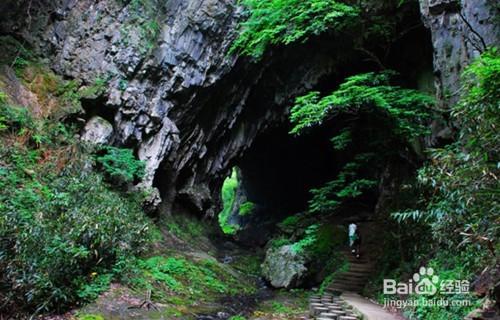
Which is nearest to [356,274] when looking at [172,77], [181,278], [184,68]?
[181,278]

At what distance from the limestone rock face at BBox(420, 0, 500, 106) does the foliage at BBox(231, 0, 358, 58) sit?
2.74 meters

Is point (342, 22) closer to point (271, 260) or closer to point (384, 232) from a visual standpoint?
point (384, 232)

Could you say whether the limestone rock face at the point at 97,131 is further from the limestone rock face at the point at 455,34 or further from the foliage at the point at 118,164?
the limestone rock face at the point at 455,34

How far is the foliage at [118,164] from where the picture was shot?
10668 millimetres

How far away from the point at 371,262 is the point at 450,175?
6452 millimetres

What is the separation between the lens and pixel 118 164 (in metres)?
11.0

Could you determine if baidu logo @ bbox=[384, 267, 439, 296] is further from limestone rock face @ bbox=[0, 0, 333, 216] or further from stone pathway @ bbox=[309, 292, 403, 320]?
limestone rock face @ bbox=[0, 0, 333, 216]

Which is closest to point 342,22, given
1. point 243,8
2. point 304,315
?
point 243,8

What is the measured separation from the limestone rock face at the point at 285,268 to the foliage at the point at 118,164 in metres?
5.48

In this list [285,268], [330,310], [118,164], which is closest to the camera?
[330,310]

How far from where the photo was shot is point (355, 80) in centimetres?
1007

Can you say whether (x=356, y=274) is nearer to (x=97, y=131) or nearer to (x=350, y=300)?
(x=350, y=300)

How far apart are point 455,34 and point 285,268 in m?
8.49

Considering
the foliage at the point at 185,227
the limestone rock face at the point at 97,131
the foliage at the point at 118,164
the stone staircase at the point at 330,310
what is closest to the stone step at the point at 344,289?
the stone staircase at the point at 330,310
